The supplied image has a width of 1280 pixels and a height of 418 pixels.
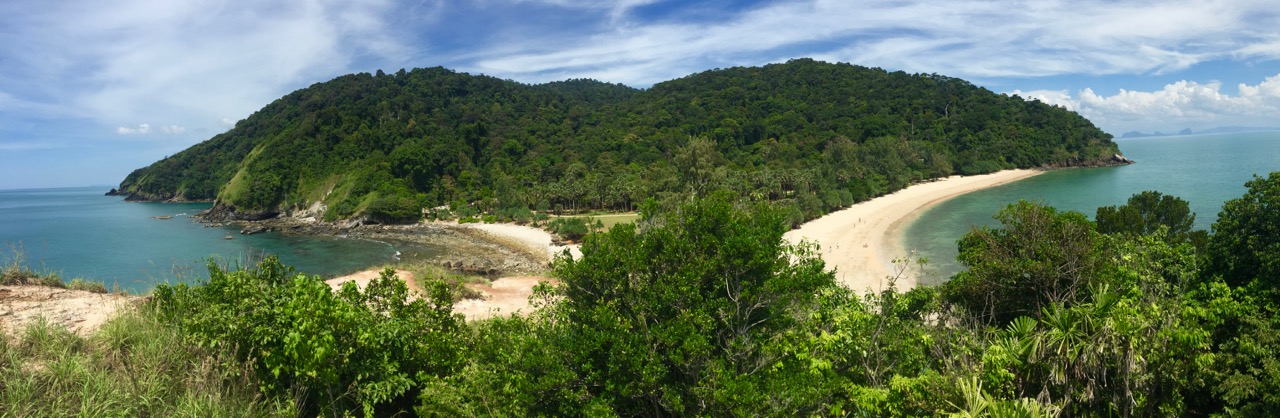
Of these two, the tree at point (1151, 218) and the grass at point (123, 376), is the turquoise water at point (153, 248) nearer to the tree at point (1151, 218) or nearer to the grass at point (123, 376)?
the grass at point (123, 376)

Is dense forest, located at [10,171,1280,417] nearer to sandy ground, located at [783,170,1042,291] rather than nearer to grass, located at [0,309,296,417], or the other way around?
grass, located at [0,309,296,417]

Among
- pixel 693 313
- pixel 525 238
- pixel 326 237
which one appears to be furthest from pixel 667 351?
pixel 326 237

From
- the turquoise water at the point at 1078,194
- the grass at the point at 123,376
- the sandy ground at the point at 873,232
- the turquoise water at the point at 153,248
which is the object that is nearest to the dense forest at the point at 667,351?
the grass at the point at 123,376

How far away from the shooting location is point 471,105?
115562mm

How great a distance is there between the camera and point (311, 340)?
6023mm

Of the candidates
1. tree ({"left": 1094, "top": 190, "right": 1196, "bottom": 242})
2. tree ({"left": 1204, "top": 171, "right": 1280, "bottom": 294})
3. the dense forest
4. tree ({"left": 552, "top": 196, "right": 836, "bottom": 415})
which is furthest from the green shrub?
tree ({"left": 1094, "top": 190, "right": 1196, "bottom": 242})

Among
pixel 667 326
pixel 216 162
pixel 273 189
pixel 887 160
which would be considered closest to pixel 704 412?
pixel 667 326

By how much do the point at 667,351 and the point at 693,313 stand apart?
23.8 inches

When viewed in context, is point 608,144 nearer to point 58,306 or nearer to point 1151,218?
point 1151,218

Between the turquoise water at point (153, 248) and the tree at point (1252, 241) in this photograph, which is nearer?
the tree at point (1252, 241)

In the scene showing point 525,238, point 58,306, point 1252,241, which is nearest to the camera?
point 58,306

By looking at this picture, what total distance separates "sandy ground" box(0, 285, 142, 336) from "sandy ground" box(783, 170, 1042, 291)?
1481 cm

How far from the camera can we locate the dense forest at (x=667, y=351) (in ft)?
20.7

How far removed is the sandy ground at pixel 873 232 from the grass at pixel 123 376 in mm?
12857
